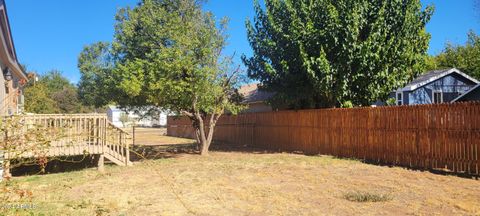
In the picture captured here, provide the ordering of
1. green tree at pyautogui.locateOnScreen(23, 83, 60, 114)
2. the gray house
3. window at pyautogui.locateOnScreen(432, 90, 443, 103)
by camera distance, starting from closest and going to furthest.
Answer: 1. green tree at pyautogui.locateOnScreen(23, 83, 60, 114)
2. the gray house
3. window at pyautogui.locateOnScreen(432, 90, 443, 103)

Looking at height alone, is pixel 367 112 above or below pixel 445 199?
above

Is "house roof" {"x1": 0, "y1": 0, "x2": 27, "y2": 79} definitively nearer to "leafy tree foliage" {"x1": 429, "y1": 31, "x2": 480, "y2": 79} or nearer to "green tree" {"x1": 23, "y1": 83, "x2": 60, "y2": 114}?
"green tree" {"x1": 23, "y1": 83, "x2": 60, "y2": 114}

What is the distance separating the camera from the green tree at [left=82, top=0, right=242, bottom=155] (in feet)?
49.7

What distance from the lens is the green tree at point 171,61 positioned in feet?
A: 49.7

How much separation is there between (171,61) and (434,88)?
16374mm

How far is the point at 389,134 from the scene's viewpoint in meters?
14.0

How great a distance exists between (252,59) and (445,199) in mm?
12714

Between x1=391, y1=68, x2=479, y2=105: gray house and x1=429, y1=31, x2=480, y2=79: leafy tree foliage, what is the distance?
897cm

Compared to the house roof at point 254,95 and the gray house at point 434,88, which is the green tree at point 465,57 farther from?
the house roof at point 254,95

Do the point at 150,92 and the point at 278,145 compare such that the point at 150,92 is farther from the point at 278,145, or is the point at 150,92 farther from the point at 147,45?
the point at 278,145

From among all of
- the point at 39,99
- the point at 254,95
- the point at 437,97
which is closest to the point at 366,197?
the point at 39,99

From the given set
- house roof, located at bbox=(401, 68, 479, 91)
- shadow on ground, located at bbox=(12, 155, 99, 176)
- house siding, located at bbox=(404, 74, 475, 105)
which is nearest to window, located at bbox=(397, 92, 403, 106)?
house siding, located at bbox=(404, 74, 475, 105)

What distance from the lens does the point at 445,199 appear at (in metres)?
8.14

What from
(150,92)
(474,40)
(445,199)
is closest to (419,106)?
(445,199)
